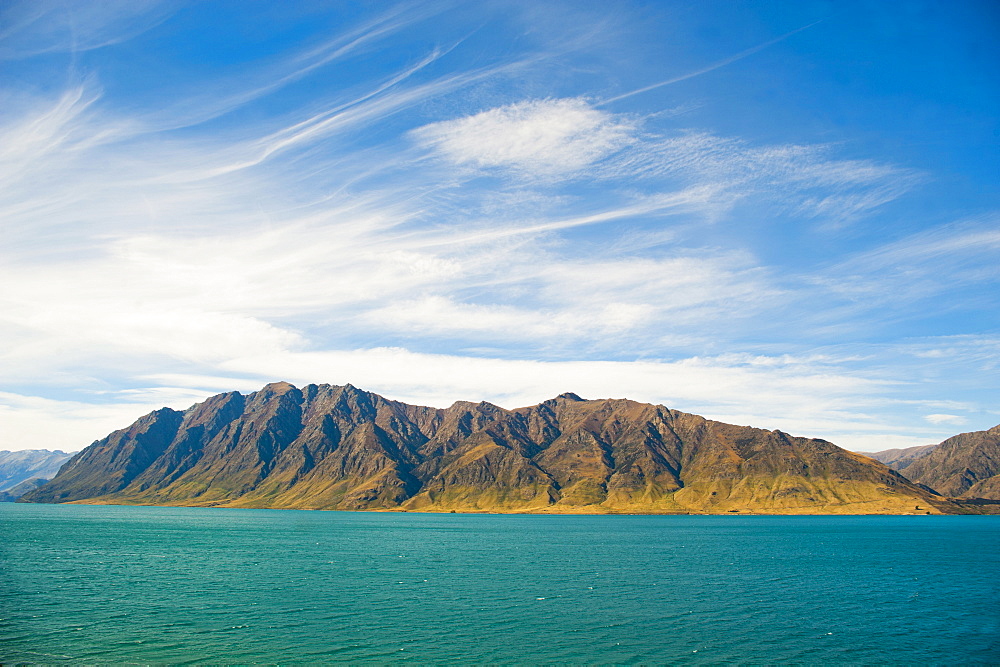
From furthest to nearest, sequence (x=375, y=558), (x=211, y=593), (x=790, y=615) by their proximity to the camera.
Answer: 1. (x=375, y=558)
2. (x=211, y=593)
3. (x=790, y=615)

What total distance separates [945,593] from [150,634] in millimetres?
117338

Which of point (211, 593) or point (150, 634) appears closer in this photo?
point (150, 634)

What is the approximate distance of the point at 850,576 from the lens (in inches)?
4840

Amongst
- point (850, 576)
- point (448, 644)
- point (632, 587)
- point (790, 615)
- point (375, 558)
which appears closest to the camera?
point (448, 644)

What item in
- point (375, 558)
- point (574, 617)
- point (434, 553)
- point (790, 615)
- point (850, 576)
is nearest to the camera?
point (574, 617)

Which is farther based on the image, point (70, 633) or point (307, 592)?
point (307, 592)

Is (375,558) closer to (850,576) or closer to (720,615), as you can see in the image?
(720,615)

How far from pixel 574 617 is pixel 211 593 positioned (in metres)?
52.1

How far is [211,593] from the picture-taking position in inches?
3489

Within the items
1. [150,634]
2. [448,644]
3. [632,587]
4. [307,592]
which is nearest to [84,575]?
[307,592]

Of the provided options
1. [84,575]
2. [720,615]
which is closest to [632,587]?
[720,615]

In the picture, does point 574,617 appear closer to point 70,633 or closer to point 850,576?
point 70,633

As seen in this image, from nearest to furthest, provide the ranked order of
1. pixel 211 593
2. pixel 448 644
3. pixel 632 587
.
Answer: pixel 448 644 → pixel 211 593 → pixel 632 587

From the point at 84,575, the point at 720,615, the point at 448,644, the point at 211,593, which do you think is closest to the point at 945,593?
the point at 720,615
